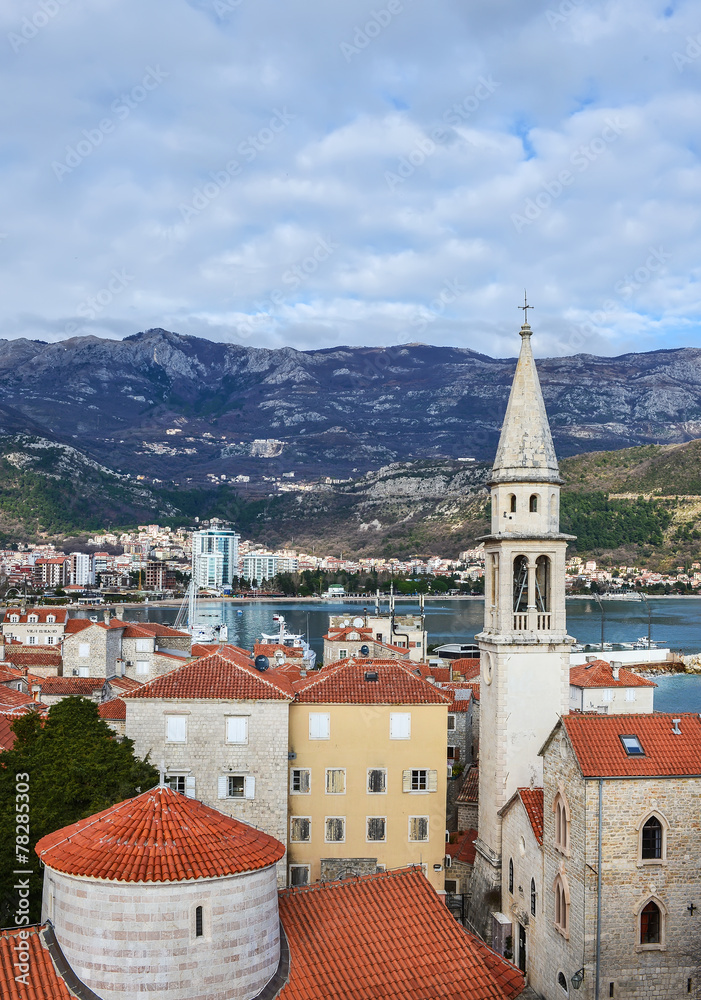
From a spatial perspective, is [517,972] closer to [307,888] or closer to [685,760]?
[307,888]

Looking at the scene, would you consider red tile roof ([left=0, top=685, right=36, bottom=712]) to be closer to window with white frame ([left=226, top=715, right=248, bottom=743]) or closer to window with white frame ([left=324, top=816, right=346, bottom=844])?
window with white frame ([left=226, top=715, right=248, bottom=743])

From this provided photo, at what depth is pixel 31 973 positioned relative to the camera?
1053 centimetres

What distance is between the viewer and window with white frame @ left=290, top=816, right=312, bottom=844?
962 inches

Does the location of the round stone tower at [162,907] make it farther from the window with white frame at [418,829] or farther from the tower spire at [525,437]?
the window with white frame at [418,829]

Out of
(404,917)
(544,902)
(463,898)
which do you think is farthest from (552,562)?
(404,917)

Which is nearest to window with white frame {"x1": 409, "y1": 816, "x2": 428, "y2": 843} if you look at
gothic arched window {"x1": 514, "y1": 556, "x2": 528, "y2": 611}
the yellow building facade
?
the yellow building facade

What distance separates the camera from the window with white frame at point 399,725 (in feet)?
82.2

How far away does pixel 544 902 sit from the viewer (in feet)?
57.4

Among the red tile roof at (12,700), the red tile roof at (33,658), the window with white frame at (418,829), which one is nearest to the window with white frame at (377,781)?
the window with white frame at (418,829)

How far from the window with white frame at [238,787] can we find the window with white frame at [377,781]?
131 inches

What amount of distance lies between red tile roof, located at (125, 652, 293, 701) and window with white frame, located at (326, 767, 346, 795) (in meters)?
2.41

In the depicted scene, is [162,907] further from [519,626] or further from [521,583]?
[521,583]

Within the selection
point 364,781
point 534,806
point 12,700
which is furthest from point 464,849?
point 12,700

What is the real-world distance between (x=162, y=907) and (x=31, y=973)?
165 centimetres
